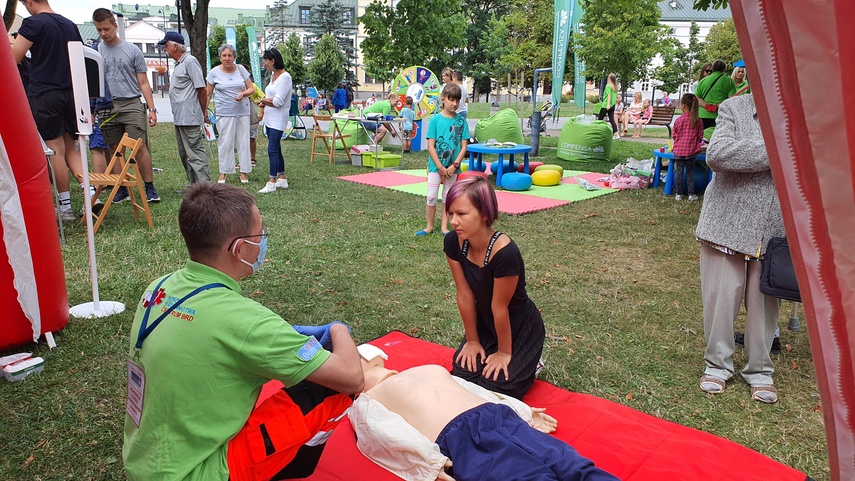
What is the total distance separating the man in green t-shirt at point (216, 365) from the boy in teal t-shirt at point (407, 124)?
11.7m

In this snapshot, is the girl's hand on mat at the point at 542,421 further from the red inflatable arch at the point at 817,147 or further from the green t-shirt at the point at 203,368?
the red inflatable arch at the point at 817,147

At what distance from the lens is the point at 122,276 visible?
205 inches

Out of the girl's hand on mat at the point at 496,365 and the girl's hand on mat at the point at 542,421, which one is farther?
the girl's hand on mat at the point at 496,365

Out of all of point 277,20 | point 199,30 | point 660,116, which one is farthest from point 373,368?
point 277,20

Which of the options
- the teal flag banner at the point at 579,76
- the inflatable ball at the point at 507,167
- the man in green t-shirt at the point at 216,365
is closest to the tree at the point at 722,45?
the teal flag banner at the point at 579,76

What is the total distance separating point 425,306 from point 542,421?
190 cm

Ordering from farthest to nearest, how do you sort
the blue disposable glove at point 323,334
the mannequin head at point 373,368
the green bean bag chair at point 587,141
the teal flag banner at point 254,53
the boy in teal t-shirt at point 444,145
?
the teal flag banner at point 254,53
the green bean bag chair at point 587,141
the boy in teal t-shirt at point 444,145
the mannequin head at point 373,368
the blue disposable glove at point 323,334

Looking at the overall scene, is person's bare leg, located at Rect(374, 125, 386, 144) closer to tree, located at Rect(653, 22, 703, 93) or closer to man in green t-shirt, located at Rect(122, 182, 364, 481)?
man in green t-shirt, located at Rect(122, 182, 364, 481)

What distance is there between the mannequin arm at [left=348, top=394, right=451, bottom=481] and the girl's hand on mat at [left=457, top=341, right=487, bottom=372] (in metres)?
0.75

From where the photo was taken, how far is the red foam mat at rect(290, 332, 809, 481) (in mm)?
2699

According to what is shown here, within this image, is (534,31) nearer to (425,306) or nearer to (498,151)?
(498,151)

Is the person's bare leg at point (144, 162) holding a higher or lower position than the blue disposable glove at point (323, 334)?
higher

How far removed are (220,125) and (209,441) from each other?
25.9 feet

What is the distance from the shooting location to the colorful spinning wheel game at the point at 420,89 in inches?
578
